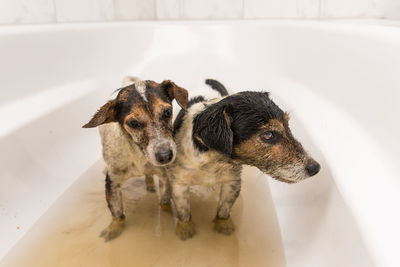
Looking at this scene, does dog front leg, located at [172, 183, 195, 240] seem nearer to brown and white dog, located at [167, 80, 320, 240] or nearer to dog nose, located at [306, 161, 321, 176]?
brown and white dog, located at [167, 80, 320, 240]

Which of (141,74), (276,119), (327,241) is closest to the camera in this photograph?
(327,241)

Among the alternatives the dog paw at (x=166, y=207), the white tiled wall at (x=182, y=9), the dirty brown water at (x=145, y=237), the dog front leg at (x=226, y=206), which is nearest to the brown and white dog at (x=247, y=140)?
the dog front leg at (x=226, y=206)

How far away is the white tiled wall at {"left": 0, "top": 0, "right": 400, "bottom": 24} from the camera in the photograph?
2.53m

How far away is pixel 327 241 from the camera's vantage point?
41.6 inches

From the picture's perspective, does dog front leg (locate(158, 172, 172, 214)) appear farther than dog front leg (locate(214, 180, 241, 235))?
Yes

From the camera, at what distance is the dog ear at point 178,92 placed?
1357mm

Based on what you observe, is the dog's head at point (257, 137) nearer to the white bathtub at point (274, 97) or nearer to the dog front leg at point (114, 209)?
the white bathtub at point (274, 97)

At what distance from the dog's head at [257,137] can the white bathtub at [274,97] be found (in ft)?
0.37

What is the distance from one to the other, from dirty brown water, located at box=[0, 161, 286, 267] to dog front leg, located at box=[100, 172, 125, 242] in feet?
0.12

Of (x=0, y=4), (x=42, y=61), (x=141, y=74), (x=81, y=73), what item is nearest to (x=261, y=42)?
(x=141, y=74)

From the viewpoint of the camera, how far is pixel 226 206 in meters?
1.62

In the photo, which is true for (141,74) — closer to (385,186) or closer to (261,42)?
(261,42)

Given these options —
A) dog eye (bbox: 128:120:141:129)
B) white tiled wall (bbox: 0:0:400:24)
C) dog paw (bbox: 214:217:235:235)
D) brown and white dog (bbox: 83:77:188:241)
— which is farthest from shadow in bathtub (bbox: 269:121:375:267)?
white tiled wall (bbox: 0:0:400:24)

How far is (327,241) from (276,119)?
440 millimetres
